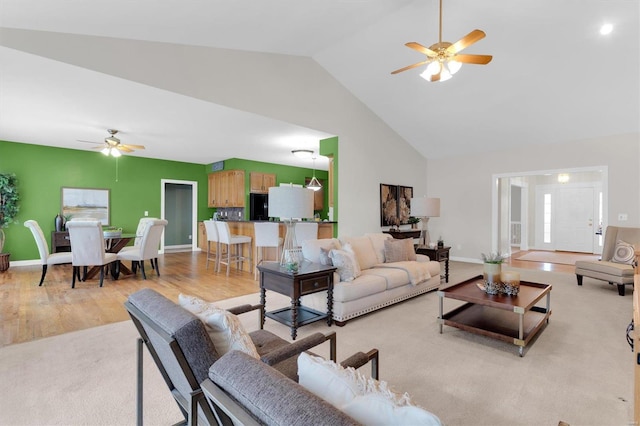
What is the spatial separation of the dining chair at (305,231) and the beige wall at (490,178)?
3.89m

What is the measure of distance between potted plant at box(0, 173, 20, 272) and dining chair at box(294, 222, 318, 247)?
17.5 ft

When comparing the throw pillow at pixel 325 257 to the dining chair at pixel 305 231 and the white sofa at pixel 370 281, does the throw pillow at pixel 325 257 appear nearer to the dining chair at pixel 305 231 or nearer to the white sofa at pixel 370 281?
the white sofa at pixel 370 281

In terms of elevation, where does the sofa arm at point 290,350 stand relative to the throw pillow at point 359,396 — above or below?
below

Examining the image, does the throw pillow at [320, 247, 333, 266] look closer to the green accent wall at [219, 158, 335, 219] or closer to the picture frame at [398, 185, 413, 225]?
the picture frame at [398, 185, 413, 225]

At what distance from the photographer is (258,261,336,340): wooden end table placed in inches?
112

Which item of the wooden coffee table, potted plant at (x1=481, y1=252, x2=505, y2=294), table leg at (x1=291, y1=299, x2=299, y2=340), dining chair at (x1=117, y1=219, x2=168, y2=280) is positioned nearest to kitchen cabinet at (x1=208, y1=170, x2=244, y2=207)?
dining chair at (x1=117, y1=219, x2=168, y2=280)

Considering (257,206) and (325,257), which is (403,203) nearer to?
(257,206)

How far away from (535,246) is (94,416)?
11063 millimetres

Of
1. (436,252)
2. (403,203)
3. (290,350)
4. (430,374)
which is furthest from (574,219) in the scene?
(290,350)

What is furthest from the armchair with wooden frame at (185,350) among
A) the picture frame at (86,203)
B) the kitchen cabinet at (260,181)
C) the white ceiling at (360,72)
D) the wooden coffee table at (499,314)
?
the picture frame at (86,203)

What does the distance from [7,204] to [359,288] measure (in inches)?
269

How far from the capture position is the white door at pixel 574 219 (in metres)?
8.62

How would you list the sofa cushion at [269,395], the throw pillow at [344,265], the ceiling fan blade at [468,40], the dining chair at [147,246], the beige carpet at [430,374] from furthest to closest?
the dining chair at [147,246]
the throw pillow at [344,265]
the ceiling fan blade at [468,40]
the beige carpet at [430,374]
the sofa cushion at [269,395]

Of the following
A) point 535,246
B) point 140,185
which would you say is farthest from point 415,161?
point 140,185
